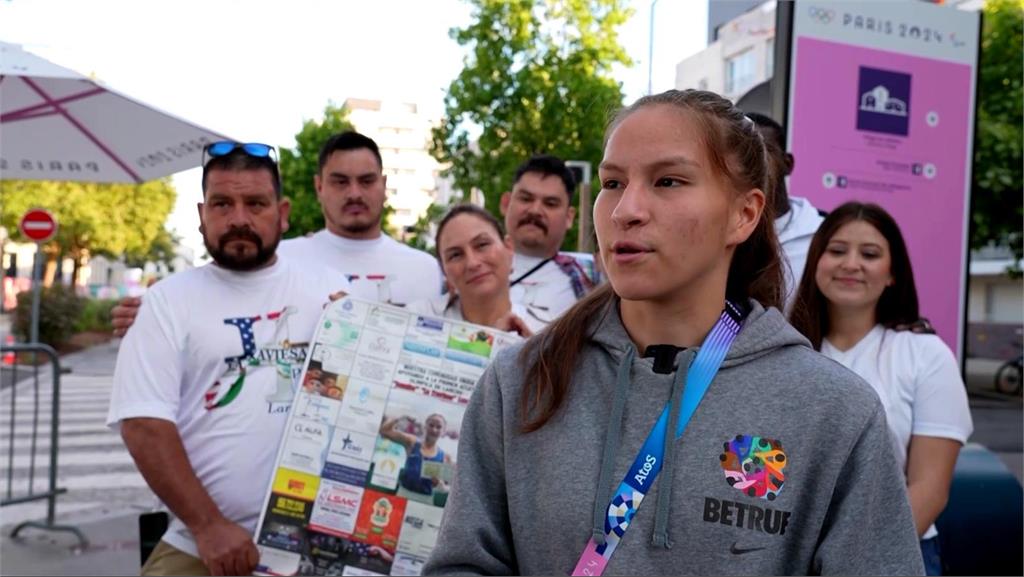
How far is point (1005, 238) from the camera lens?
1758 centimetres

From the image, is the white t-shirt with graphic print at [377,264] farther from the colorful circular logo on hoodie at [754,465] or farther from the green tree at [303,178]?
the green tree at [303,178]

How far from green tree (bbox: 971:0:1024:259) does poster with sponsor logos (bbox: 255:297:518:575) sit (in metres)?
13.9

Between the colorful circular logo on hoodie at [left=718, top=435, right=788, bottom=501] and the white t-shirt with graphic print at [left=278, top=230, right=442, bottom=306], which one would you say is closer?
the colorful circular logo on hoodie at [left=718, top=435, right=788, bottom=501]

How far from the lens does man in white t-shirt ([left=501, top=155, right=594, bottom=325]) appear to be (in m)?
3.88

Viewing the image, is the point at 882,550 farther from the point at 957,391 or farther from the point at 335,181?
the point at 335,181

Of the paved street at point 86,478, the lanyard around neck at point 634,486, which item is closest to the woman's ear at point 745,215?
the lanyard around neck at point 634,486

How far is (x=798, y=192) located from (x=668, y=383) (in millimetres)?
4736

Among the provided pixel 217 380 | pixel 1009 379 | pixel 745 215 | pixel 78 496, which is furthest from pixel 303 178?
pixel 745 215

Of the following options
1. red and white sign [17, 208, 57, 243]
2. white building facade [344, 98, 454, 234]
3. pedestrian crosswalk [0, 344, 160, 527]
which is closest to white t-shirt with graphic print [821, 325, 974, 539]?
white building facade [344, 98, 454, 234]

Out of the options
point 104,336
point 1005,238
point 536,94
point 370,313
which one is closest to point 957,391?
point 370,313

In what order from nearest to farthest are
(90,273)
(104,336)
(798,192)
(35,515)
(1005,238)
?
(798,192) → (35,515) → (1005,238) → (104,336) → (90,273)

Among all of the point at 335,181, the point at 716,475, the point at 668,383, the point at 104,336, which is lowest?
the point at 104,336

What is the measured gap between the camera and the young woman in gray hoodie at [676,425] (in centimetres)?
134

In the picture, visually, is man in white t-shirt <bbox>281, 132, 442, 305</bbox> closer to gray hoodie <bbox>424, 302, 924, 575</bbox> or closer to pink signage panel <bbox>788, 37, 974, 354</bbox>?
gray hoodie <bbox>424, 302, 924, 575</bbox>
